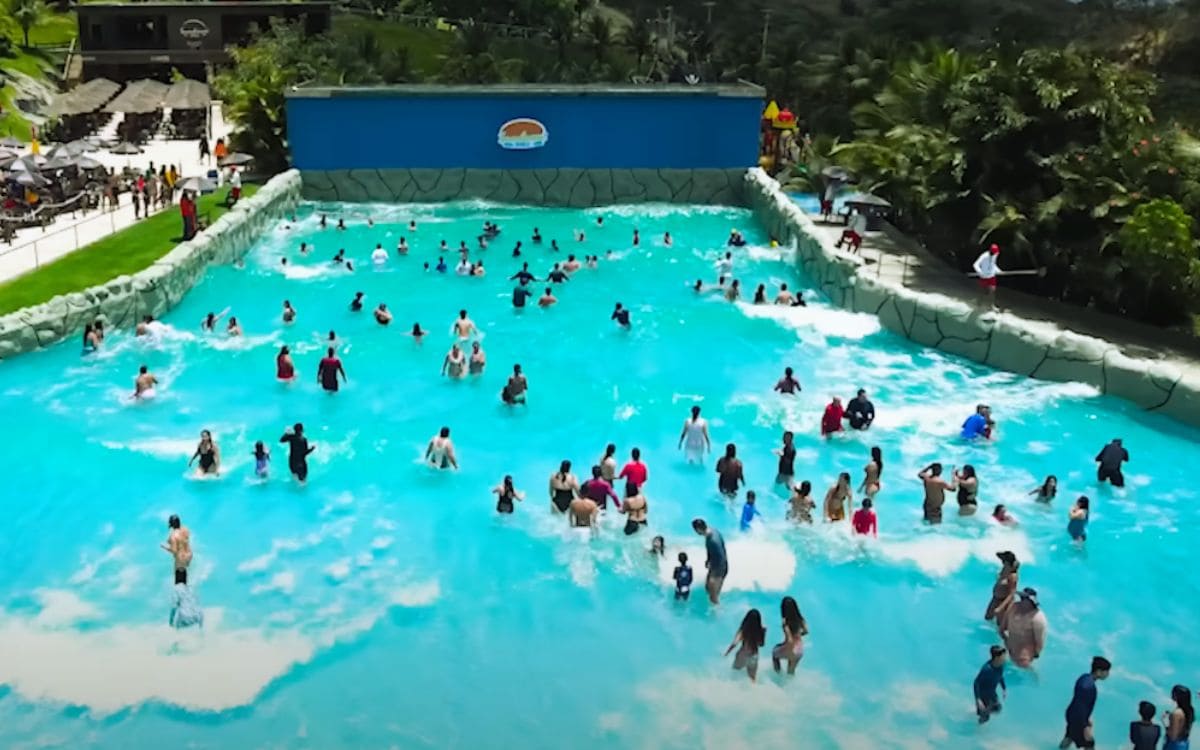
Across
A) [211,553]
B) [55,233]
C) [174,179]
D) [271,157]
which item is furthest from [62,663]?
[271,157]

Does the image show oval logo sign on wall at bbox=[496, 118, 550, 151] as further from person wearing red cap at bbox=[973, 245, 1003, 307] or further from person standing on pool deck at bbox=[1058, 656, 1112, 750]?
person standing on pool deck at bbox=[1058, 656, 1112, 750]

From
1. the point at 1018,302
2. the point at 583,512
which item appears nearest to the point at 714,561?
the point at 583,512

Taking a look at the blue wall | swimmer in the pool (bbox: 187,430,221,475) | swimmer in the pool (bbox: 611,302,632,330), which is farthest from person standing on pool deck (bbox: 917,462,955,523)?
the blue wall

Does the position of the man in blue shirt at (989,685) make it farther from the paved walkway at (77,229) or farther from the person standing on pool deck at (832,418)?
the paved walkway at (77,229)

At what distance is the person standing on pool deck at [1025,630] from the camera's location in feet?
41.2

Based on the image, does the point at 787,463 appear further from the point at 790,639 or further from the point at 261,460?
the point at 261,460

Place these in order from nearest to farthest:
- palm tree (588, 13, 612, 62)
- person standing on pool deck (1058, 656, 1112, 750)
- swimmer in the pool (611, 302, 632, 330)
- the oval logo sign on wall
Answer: person standing on pool deck (1058, 656, 1112, 750) < swimmer in the pool (611, 302, 632, 330) < the oval logo sign on wall < palm tree (588, 13, 612, 62)

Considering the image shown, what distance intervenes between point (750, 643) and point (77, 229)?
2425cm

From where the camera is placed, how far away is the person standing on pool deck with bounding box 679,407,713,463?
1803 centimetres

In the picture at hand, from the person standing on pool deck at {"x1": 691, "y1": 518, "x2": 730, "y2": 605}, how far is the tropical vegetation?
11.9 m

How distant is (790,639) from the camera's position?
12.4 meters

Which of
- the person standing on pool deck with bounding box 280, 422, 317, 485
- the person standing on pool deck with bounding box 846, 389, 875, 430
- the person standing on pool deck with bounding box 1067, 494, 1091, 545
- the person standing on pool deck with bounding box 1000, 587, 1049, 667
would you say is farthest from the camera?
the person standing on pool deck with bounding box 846, 389, 875, 430

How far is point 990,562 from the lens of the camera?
1521 centimetres

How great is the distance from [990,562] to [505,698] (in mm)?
7087
